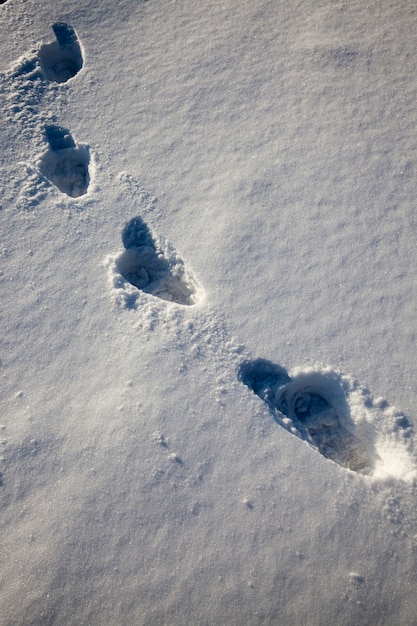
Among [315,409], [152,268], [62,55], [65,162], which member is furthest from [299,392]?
[62,55]

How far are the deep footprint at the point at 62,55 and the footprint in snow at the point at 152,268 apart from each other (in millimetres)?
998

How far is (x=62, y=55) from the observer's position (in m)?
2.27

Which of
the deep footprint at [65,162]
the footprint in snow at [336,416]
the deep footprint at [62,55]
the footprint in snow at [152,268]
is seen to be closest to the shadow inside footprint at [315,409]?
the footprint in snow at [336,416]

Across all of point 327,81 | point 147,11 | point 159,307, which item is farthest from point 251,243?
point 147,11

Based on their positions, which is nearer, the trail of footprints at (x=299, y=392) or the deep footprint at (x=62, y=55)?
the trail of footprints at (x=299, y=392)

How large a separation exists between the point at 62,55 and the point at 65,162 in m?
0.66

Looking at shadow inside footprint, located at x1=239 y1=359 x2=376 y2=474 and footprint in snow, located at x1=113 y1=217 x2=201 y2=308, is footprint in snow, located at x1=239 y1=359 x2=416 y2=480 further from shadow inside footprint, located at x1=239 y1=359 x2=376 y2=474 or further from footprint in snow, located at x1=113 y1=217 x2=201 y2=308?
footprint in snow, located at x1=113 y1=217 x2=201 y2=308

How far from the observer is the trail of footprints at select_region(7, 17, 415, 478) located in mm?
1596

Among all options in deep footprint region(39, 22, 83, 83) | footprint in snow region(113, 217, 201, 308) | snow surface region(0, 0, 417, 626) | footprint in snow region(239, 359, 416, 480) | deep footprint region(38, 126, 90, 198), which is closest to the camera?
snow surface region(0, 0, 417, 626)

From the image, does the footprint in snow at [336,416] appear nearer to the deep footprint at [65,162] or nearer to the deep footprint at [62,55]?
the deep footprint at [65,162]

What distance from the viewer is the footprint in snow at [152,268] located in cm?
183

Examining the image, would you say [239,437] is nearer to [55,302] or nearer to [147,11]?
[55,302]

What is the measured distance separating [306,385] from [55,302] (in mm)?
1055

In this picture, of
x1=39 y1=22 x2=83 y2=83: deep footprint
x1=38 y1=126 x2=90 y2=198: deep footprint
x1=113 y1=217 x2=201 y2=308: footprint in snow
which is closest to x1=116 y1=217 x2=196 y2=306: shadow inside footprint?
x1=113 y1=217 x2=201 y2=308: footprint in snow
